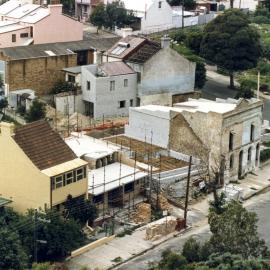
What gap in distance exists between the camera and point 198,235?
4309 centimetres

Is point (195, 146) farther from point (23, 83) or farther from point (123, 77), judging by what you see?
point (23, 83)

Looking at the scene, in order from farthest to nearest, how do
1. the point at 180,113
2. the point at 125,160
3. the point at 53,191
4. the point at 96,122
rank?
1. the point at 96,122
2. the point at 180,113
3. the point at 125,160
4. the point at 53,191

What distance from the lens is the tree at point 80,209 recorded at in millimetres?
41438

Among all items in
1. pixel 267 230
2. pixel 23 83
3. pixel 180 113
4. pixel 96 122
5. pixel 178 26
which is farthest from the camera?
pixel 178 26

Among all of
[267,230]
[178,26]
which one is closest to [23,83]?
[267,230]

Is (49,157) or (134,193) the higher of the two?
(49,157)

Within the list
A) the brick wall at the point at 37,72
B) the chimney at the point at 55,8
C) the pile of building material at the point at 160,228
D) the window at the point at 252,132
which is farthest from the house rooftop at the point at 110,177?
the chimney at the point at 55,8

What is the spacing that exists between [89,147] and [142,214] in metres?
6.38

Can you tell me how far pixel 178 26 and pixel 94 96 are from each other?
118 feet

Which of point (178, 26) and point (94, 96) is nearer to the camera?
point (94, 96)

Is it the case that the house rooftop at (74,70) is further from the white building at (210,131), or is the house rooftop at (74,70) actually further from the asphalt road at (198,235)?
the asphalt road at (198,235)

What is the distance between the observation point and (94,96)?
2402 inches

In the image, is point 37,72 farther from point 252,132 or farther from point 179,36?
point 179,36

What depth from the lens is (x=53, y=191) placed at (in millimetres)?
40531
